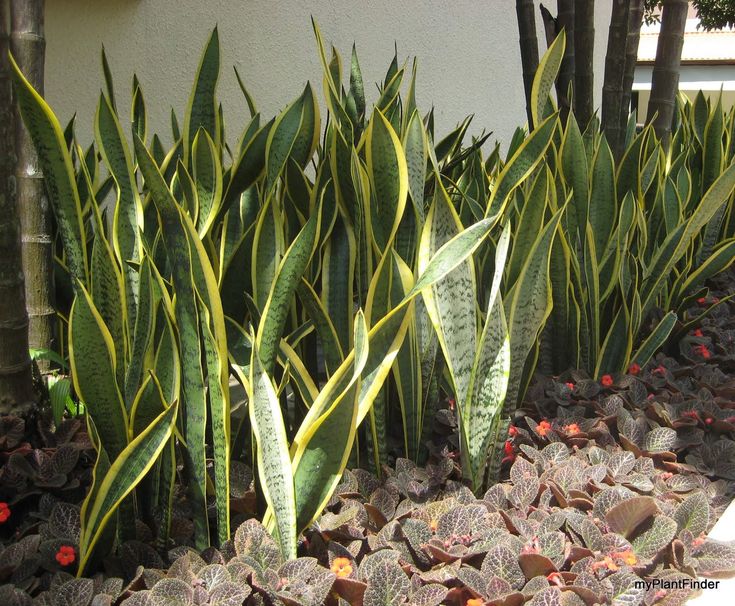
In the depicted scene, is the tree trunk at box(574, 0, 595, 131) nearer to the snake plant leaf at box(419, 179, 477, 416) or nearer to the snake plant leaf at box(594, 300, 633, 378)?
the snake plant leaf at box(594, 300, 633, 378)

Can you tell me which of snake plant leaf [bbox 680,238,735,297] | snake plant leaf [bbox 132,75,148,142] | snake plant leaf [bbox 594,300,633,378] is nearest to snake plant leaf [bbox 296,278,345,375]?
snake plant leaf [bbox 132,75,148,142]

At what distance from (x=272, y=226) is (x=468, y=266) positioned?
273 millimetres

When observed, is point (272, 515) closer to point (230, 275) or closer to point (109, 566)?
point (109, 566)

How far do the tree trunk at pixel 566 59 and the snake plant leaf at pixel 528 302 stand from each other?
94 cm

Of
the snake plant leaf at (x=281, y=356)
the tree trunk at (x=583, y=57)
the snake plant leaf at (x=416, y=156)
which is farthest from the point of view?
the tree trunk at (x=583, y=57)

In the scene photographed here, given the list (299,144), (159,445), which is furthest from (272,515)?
(299,144)

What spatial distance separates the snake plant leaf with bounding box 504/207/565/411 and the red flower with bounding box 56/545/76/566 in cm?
62

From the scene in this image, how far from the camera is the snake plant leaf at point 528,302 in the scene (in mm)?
1109

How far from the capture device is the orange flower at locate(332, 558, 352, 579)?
0.89 meters

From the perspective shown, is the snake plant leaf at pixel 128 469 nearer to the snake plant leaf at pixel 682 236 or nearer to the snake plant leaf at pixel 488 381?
the snake plant leaf at pixel 488 381

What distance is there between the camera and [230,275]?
3.79 feet

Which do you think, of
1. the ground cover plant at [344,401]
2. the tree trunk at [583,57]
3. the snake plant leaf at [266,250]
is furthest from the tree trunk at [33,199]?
the tree trunk at [583,57]

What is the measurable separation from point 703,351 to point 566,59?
80 centimetres

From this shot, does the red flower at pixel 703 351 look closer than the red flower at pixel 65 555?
No
